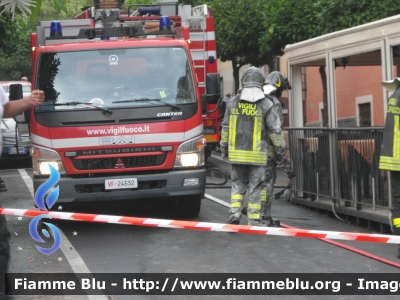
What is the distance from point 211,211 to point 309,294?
5475 mm

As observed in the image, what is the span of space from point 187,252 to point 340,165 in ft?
10.9

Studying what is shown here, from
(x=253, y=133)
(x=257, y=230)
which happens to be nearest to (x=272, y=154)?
(x=253, y=133)

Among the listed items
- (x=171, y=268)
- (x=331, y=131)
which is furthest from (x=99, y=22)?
(x=171, y=268)

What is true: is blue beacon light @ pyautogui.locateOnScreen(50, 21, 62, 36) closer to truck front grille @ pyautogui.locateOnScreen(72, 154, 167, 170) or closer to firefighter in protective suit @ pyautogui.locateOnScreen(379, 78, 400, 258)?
truck front grille @ pyautogui.locateOnScreen(72, 154, 167, 170)

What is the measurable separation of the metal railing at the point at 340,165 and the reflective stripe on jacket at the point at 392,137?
5.40ft

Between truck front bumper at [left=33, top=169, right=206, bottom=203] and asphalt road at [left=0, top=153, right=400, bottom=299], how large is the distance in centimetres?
43

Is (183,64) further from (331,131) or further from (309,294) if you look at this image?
(309,294)

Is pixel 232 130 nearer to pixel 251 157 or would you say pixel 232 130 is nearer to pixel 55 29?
pixel 251 157

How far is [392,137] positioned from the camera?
26.9ft

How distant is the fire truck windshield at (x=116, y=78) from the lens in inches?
408

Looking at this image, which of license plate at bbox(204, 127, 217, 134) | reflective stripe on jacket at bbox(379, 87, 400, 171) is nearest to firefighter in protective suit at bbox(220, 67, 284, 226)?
reflective stripe on jacket at bbox(379, 87, 400, 171)

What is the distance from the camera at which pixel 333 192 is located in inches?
453

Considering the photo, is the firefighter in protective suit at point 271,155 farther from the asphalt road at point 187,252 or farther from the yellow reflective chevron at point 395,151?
the yellow reflective chevron at point 395,151

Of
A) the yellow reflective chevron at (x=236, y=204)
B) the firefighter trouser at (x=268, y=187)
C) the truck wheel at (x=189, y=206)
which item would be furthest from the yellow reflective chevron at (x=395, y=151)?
the truck wheel at (x=189, y=206)
